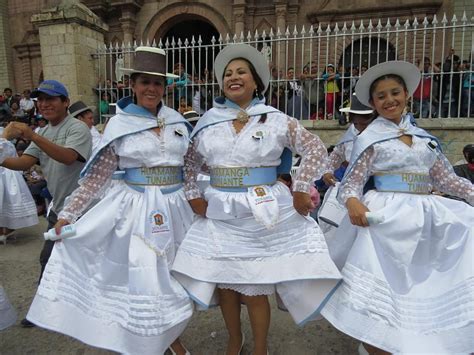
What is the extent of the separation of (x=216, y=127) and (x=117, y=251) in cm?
102

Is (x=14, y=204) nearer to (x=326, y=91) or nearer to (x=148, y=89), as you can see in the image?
(x=148, y=89)

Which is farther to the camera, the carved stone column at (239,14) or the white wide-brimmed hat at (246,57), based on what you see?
the carved stone column at (239,14)

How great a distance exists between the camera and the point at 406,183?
2.53 m

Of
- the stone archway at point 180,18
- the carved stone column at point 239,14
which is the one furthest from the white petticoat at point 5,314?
the stone archway at point 180,18

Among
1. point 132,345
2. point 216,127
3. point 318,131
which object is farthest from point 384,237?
point 318,131

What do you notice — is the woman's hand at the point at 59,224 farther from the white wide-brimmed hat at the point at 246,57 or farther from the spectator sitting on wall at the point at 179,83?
the spectator sitting on wall at the point at 179,83

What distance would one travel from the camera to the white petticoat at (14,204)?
565 centimetres

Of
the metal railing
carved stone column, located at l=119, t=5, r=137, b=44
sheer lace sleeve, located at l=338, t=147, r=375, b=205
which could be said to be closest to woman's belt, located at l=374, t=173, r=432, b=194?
sheer lace sleeve, located at l=338, t=147, r=375, b=205

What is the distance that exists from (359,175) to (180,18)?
14.3 metres

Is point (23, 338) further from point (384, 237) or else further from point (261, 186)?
point (384, 237)

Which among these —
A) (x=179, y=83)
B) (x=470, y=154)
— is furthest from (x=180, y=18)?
(x=470, y=154)

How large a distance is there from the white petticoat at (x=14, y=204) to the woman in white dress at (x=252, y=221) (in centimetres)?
415

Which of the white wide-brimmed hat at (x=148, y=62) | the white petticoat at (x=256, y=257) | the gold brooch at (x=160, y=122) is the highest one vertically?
the white wide-brimmed hat at (x=148, y=62)

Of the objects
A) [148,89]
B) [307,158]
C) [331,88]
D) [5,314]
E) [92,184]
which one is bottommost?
[5,314]
